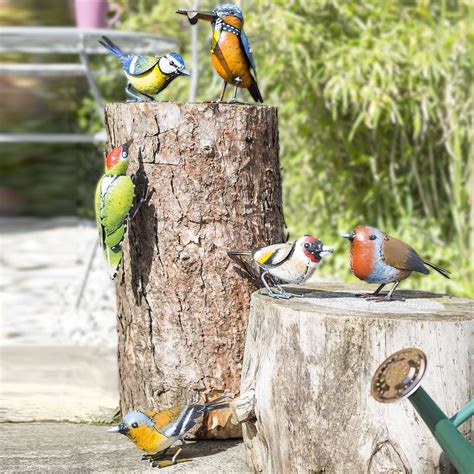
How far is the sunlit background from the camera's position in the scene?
5.33m

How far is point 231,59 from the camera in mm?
2775

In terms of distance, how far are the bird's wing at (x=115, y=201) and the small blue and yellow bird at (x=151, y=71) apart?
315 millimetres

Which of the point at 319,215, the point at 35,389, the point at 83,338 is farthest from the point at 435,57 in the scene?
the point at 35,389

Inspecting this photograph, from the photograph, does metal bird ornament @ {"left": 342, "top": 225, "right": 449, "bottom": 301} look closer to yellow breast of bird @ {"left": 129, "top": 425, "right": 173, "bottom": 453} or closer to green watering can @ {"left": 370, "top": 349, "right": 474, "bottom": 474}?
green watering can @ {"left": 370, "top": 349, "right": 474, "bottom": 474}

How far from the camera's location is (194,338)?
109 inches

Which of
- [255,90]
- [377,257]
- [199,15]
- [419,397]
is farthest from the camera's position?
[255,90]

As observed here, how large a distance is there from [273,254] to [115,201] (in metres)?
0.45

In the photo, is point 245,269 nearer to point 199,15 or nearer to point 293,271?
point 293,271

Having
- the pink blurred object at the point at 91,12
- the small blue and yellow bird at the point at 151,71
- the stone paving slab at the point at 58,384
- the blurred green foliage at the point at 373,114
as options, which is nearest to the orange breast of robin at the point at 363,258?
the small blue and yellow bird at the point at 151,71

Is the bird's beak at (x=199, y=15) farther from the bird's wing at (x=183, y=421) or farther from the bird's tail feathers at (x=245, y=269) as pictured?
the bird's wing at (x=183, y=421)

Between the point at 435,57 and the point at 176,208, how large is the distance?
301 cm

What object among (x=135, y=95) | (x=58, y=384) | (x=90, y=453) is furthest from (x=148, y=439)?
(x=58, y=384)

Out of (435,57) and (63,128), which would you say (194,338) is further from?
(63,128)

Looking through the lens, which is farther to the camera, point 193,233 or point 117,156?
point 193,233
